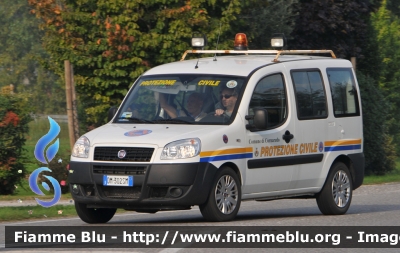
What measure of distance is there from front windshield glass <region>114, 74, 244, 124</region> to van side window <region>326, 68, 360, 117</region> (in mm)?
1997

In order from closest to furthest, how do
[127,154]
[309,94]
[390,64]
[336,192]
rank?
[127,154], [309,94], [336,192], [390,64]

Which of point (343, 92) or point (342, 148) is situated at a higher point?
point (343, 92)

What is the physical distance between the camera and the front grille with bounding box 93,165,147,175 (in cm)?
1159

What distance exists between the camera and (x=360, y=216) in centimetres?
1363

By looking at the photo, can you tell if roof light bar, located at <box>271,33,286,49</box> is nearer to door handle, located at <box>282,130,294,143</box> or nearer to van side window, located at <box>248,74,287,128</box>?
van side window, located at <box>248,74,287,128</box>

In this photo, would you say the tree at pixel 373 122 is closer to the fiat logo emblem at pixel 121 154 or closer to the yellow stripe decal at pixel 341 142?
the yellow stripe decal at pixel 341 142

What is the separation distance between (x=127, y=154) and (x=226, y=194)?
131cm

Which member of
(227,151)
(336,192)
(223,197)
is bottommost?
(336,192)

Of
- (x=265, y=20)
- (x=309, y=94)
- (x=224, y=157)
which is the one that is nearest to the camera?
(x=224, y=157)

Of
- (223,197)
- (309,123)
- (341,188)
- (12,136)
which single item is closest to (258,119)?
(223,197)

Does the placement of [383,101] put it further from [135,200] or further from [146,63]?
[135,200]

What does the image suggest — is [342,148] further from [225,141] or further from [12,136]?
[12,136]

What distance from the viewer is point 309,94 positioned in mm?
13742

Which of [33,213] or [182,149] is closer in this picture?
[182,149]
